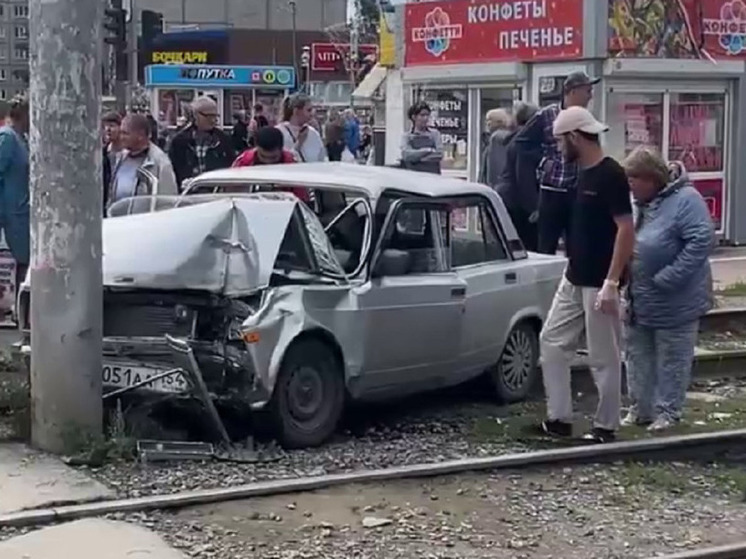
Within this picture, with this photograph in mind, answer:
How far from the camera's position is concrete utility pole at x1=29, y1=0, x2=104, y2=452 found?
322 inches

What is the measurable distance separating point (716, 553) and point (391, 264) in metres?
3.09

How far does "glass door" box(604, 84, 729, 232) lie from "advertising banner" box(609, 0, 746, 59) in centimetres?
46

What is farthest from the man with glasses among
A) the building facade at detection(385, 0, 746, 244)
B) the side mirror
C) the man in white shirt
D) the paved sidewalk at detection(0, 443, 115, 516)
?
the building facade at detection(385, 0, 746, 244)

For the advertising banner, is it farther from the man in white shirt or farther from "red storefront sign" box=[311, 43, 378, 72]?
"red storefront sign" box=[311, 43, 378, 72]

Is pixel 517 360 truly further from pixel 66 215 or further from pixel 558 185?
pixel 66 215

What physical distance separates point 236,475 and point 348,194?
90.9 inches

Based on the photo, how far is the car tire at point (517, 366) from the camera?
10523 mm

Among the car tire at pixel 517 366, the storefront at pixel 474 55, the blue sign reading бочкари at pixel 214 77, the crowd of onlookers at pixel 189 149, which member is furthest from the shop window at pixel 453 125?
the blue sign reading бочкари at pixel 214 77

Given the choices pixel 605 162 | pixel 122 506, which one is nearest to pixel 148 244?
pixel 122 506

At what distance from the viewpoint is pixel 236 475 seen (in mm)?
8117

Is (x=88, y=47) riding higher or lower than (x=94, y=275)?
higher

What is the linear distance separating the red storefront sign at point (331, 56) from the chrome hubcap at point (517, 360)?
4476 cm

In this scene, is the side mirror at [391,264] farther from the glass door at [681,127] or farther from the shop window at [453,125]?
the shop window at [453,125]

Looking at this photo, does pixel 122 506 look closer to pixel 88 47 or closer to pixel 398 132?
pixel 88 47
